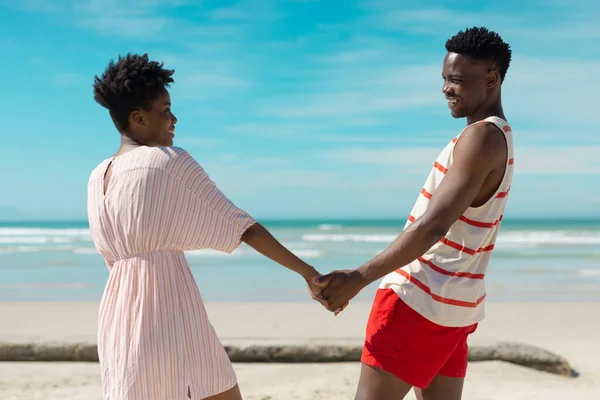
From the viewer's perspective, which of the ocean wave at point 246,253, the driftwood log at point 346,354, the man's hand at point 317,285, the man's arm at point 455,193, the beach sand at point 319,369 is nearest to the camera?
the man's arm at point 455,193

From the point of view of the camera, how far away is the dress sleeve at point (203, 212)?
251 cm

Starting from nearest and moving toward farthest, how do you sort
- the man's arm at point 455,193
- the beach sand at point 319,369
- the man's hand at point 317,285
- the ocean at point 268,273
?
1. the man's arm at point 455,193
2. the man's hand at point 317,285
3. the beach sand at point 319,369
4. the ocean at point 268,273

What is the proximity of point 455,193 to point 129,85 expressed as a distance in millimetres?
1298

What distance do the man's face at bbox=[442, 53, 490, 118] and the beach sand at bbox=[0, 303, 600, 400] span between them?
3.05m

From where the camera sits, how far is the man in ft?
8.54

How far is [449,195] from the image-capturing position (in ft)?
8.46

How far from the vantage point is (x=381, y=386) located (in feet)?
8.86

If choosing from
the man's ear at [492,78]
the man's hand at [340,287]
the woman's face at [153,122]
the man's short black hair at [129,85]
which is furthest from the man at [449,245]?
the man's short black hair at [129,85]

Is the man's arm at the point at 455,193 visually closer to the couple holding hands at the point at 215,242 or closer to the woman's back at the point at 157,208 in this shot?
the couple holding hands at the point at 215,242

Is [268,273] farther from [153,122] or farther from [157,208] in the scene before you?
[157,208]

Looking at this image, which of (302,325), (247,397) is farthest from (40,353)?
(302,325)

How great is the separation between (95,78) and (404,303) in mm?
1503

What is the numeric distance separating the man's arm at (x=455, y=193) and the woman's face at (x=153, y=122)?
100 cm

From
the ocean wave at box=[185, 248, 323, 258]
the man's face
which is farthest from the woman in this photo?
the ocean wave at box=[185, 248, 323, 258]
